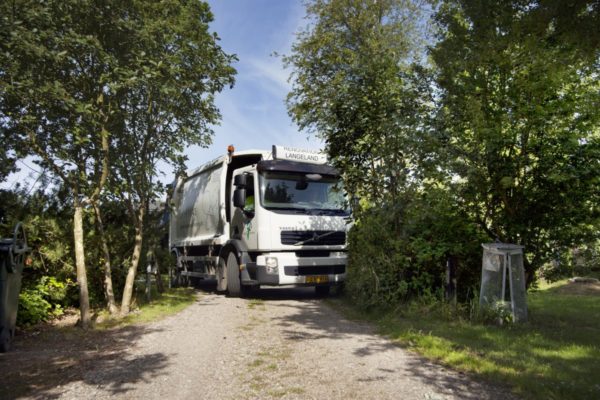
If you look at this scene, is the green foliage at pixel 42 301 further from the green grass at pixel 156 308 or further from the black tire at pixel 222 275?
the black tire at pixel 222 275

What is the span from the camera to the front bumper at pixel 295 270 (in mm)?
10039

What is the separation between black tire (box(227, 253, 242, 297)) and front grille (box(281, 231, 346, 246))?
54.8 inches

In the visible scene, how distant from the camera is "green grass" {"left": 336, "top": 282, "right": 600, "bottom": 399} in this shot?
437 cm

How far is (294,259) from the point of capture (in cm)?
1020

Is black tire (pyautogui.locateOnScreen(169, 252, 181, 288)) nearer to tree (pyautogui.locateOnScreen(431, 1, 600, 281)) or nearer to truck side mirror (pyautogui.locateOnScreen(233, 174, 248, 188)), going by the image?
truck side mirror (pyautogui.locateOnScreen(233, 174, 248, 188))

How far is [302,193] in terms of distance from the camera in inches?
418

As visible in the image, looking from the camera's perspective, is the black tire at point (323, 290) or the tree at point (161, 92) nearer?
the tree at point (161, 92)

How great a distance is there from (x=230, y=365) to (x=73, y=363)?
198 centimetres

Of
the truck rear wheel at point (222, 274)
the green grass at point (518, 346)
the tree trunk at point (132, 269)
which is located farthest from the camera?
the truck rear wheel at point (222, 274)

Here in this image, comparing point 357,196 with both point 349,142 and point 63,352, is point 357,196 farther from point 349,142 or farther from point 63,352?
point 63,352

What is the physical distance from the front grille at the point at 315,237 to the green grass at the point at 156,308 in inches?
107

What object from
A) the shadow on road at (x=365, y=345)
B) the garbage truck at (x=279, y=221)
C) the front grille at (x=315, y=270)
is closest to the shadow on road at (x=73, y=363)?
the shadow on road at (x=365, y=345)

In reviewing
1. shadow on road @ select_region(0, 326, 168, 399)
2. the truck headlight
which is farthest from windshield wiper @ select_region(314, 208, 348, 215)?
shadow on road @ select_region(0, 326, 168, 399)

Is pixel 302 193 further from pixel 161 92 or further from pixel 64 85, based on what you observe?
pixel 64 85
